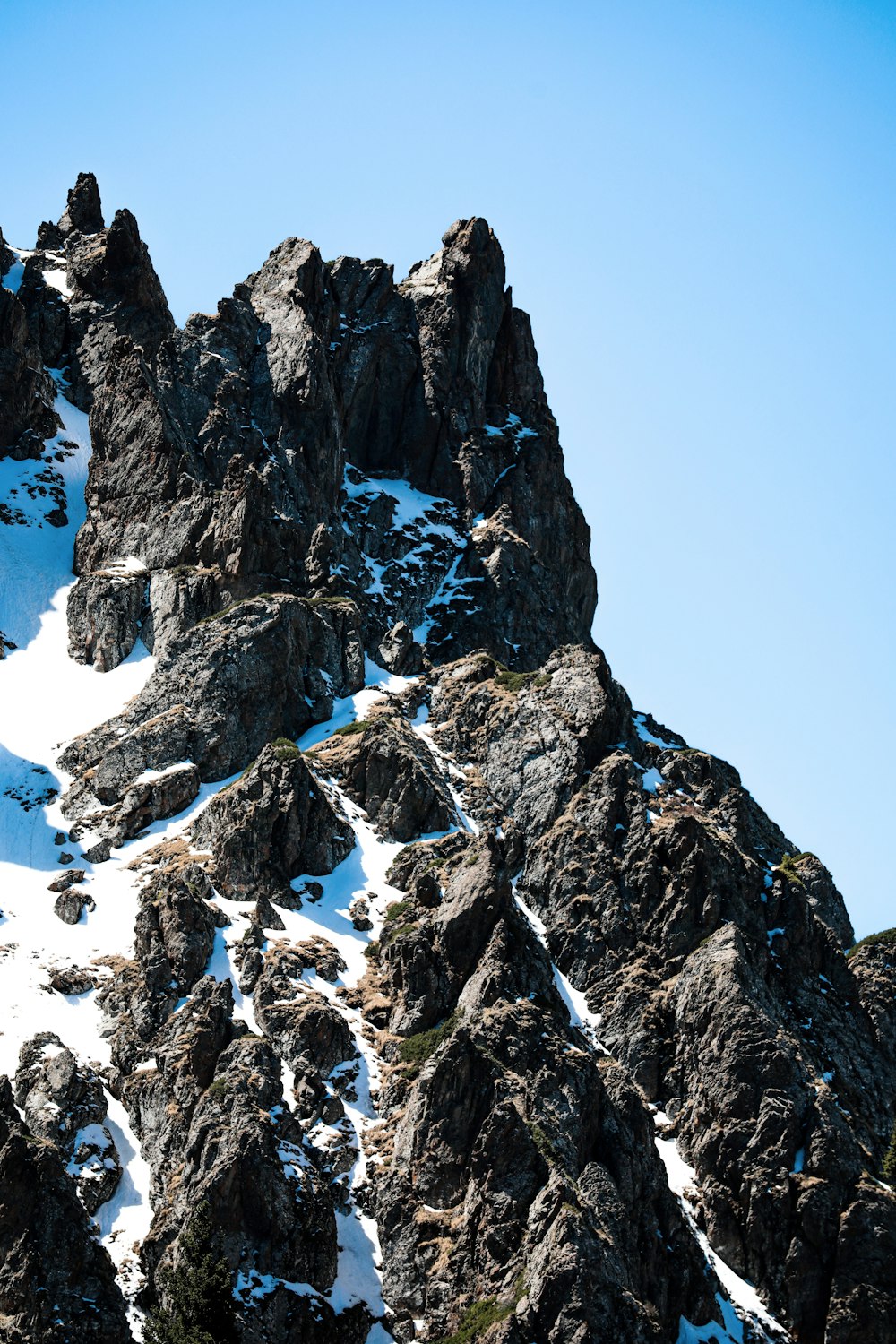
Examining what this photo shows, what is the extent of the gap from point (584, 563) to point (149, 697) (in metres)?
59.0

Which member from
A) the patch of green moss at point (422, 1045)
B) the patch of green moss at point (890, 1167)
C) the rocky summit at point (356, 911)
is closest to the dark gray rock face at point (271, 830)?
the rocky summit at point (356, 911)

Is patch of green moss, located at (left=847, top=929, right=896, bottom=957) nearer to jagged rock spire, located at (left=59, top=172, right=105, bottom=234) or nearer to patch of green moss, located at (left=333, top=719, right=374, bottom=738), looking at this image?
patch of green moss, located at (left=333, top=719, right=374, bottom=738)

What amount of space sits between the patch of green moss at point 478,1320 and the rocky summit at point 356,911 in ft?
0.58

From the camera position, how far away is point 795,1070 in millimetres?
77375

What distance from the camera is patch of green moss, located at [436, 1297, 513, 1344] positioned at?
58156mm

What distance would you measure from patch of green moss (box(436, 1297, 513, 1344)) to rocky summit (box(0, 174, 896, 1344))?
0.58 ft

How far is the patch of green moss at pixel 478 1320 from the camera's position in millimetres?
58156

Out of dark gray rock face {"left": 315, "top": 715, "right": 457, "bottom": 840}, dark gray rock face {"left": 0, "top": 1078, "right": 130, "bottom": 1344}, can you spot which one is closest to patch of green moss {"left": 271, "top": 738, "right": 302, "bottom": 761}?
dark gray rock face {"left": 315, "top": 715, "right": 457, "bottom": 840}

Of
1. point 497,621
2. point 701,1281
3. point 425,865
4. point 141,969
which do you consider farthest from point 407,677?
point 701,1281

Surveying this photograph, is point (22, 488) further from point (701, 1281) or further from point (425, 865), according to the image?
point (701, 1281)

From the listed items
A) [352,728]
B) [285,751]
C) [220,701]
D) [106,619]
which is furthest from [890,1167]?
[106,619]

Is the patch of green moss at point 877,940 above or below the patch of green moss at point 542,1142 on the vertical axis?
above

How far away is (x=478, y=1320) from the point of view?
194 feet

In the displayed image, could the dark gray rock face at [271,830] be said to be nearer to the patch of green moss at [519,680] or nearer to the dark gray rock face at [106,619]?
the patch of green moss at [519,680]
